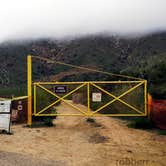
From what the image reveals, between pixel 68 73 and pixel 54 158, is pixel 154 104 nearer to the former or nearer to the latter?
pixel 54 158

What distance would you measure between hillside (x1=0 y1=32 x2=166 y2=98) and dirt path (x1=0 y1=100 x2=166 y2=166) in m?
51.3

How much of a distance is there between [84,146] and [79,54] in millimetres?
78665

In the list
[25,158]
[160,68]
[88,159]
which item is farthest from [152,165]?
[160,68]

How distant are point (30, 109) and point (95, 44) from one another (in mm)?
79399

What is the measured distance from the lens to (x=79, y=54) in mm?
93000

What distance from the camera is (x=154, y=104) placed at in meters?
20.0

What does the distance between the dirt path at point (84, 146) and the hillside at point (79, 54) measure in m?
51.3

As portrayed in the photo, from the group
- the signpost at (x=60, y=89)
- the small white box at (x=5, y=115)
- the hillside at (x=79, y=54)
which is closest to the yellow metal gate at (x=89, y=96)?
the signpost at (x=60, y=89)

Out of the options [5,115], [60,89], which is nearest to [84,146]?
[5,115]

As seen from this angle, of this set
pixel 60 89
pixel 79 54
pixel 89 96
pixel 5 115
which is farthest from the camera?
pixel 79 54

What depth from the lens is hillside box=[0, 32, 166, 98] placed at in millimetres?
79938

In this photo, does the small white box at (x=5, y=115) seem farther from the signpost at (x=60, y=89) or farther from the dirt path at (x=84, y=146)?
the signpost at (x=60, y=89)

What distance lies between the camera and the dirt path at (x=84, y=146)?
474 inches

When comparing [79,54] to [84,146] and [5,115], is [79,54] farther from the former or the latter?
[84,146]
